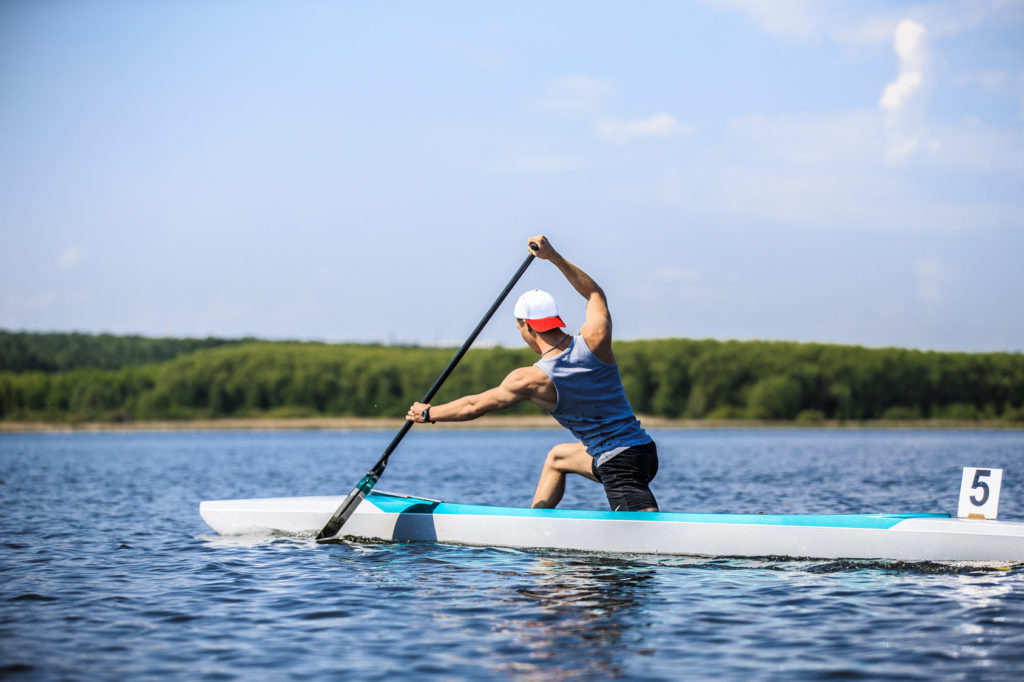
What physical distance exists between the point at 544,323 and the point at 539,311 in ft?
0.35

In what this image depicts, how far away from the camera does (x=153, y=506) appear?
1684cm

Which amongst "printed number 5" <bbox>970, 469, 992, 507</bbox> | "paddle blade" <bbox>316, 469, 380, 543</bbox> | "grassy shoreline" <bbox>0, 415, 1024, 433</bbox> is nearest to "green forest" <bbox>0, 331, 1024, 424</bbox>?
"grassy shoreline" <bbox>0, 415, 1024, 433</bbox>

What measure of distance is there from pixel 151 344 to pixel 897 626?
158 m

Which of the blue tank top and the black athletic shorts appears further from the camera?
the black athletic shorts

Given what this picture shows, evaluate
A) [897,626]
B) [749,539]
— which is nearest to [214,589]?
[749,539]

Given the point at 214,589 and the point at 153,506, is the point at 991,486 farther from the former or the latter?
the point at 153,506

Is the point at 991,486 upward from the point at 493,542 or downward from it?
upward

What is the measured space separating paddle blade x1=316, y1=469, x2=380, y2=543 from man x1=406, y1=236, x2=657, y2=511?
1.79 m

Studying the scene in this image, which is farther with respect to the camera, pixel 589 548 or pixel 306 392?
pixel 306 392

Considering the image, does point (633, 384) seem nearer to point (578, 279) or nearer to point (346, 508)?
point (346, 508)

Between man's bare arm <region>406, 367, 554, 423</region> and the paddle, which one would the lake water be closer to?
the paddle

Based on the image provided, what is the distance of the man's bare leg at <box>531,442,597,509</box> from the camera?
332 inches

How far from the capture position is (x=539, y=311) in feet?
25.8

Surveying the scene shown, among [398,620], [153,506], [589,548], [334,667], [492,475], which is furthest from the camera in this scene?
[492,475]
